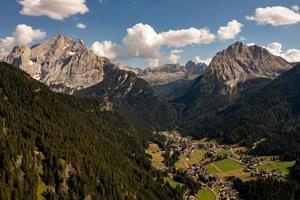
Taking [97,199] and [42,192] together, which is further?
[97,199]

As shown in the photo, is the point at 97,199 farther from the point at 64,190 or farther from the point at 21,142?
the point at 21,142

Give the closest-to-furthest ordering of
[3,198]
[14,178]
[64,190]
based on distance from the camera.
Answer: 1. [3,198]
2. [14,178]
3. [64,190]

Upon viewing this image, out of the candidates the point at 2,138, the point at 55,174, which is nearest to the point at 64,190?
the point at 55,174

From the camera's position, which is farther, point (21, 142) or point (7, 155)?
point (21, 142)

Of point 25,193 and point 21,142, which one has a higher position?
point 21,142

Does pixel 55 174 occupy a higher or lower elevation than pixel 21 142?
lower

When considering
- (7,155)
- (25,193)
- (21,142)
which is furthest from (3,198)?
(21,142)

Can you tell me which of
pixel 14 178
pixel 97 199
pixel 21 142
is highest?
pixel 21 142

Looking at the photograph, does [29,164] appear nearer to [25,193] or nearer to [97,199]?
[25,193]

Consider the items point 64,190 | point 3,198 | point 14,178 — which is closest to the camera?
point 3,198
